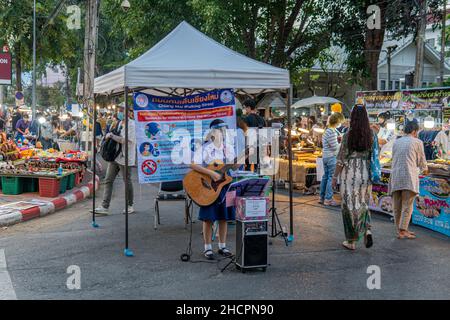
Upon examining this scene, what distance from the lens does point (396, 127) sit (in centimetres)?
1214

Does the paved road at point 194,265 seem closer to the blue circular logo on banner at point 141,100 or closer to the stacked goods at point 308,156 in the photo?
the blue circular logo on banner at point 141,100

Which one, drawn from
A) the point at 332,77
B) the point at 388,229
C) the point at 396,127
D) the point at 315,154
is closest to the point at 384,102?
the point at 396,127

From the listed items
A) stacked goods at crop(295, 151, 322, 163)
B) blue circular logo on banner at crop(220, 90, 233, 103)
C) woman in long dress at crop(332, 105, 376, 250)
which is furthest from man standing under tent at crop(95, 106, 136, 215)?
stacked goods at crop(295, 151, 322, 163)

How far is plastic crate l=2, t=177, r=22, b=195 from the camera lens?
1144 cm

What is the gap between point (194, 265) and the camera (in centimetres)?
636

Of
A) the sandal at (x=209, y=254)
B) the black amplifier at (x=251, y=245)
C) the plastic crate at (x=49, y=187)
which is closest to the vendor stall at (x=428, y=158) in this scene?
the black amplifier at (x=251, y=245)

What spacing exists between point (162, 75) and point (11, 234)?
371cm

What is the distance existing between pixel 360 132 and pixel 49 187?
6.93 m

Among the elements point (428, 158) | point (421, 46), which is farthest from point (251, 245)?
point (421, 46)

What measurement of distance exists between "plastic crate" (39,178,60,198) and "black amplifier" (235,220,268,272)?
626 cm

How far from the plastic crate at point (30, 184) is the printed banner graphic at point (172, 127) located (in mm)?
5457

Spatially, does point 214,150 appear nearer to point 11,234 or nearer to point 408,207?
point 408,207

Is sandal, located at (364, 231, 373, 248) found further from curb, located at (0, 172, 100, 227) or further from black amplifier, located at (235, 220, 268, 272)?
curb, located at (0, 172, 100, 227)

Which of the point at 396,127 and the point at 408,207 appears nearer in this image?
the point at 408,207
